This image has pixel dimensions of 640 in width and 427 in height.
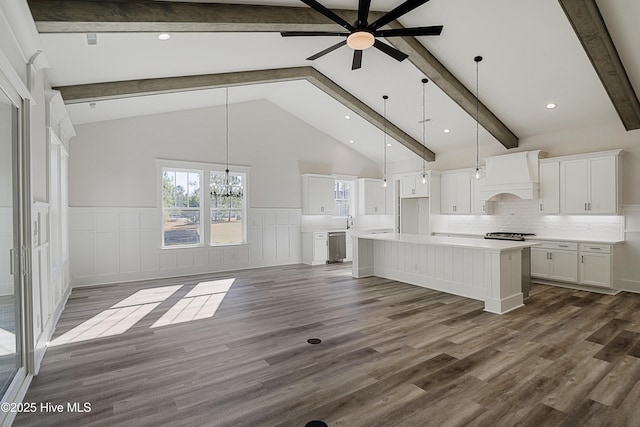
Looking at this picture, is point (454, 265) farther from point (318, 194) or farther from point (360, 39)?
point (318, 194)

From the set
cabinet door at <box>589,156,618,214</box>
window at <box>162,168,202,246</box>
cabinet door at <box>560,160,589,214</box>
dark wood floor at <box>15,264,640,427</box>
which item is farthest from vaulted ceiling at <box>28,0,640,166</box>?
dark wood floor at <box>15,264,640,427</box>

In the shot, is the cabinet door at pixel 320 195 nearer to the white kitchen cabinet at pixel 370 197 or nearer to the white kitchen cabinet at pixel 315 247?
the white kitchen cabinet at pixel 315 247

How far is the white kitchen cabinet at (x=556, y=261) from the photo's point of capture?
582cm

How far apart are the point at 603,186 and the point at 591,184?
17cm

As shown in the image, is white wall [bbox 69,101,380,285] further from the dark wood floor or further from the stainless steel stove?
the stainless steel stove

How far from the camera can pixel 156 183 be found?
6828 millimetres

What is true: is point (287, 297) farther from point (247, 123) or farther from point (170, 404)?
point (247, 123)

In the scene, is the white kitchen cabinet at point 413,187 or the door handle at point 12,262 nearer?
the door handle at point 12,262

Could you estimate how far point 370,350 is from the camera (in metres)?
3.28

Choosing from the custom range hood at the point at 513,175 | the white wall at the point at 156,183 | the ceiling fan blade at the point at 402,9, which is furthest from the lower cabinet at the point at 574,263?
the white wall at the point at 156,183

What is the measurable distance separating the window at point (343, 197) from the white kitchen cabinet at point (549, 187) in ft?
15.7

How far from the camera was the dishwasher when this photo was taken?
870 centimetres

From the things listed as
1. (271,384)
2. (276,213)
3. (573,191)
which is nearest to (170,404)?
(271,384)

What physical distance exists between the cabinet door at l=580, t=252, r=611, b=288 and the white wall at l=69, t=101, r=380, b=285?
588 cm
